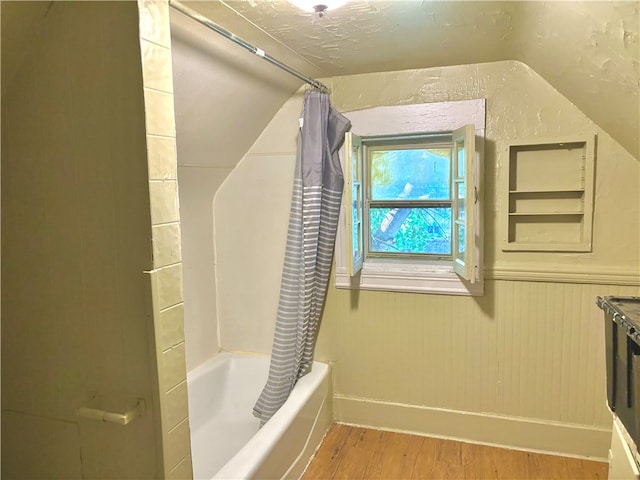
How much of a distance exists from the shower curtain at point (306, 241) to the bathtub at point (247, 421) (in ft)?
0.51

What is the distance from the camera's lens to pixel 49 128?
129cm

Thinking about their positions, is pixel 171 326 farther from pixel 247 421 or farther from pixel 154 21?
pixel 247 421

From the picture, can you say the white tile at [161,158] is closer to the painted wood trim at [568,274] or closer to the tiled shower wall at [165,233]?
the tiled shower wall at [165,233]

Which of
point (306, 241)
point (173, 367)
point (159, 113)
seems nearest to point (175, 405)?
point (173, 367)

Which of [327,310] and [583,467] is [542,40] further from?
[583,467]

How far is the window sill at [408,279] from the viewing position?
241 centimetres

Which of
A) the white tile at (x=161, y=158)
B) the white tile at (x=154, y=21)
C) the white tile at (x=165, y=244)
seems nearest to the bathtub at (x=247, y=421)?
the white tile at (x=165, y=244)

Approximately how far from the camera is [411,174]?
8.62 feet

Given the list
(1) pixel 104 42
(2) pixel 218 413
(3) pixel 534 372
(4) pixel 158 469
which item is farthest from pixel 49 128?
(3) pixel 534 372

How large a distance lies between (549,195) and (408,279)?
2.78ft

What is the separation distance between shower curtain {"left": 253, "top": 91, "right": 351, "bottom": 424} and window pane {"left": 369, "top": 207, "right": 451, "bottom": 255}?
349 mm

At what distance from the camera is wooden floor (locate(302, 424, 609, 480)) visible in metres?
2.18

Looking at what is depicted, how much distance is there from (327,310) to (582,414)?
145 cm

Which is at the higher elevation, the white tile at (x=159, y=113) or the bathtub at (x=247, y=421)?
the white tile at (x=159, y=113)
